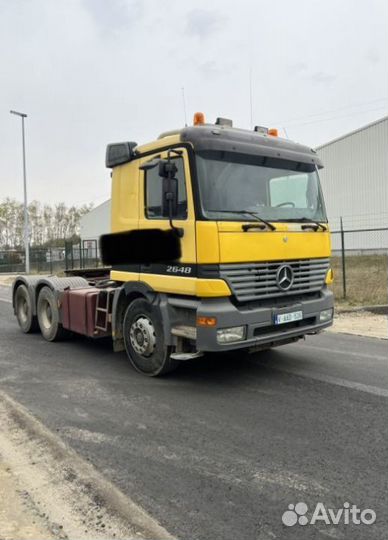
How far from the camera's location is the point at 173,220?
17.4 feet

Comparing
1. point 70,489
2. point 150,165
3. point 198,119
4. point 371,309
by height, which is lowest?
point 70,489

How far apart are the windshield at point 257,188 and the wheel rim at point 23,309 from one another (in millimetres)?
5538

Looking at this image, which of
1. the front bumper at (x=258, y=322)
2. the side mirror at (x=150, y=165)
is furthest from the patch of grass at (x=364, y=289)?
the side mirror at (x=150, y=165)

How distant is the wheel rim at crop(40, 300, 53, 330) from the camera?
27.6 ft

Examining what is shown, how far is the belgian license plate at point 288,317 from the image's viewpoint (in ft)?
18.2

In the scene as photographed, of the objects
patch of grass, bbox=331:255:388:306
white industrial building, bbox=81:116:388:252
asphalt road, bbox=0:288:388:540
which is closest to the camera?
asphalt road, bbox=0:288:388:540

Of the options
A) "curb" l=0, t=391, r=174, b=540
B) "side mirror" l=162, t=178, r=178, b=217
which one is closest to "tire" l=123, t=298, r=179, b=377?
"side mirror" l=162, t=178, r=178, b=217

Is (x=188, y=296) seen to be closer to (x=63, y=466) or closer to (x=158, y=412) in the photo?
(x=158, y=412)

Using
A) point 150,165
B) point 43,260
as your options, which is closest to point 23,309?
point 150,165

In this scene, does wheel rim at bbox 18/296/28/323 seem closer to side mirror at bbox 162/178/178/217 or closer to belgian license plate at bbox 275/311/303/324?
side mirror at bbox 162/178/178/217

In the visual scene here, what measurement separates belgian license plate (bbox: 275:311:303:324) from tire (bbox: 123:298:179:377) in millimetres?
1329

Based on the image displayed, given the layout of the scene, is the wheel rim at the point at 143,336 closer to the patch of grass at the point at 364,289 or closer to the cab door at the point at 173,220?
the cab door at the point at 173,220

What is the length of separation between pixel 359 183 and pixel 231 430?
3097cm

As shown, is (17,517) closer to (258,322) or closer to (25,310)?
(258,322)
